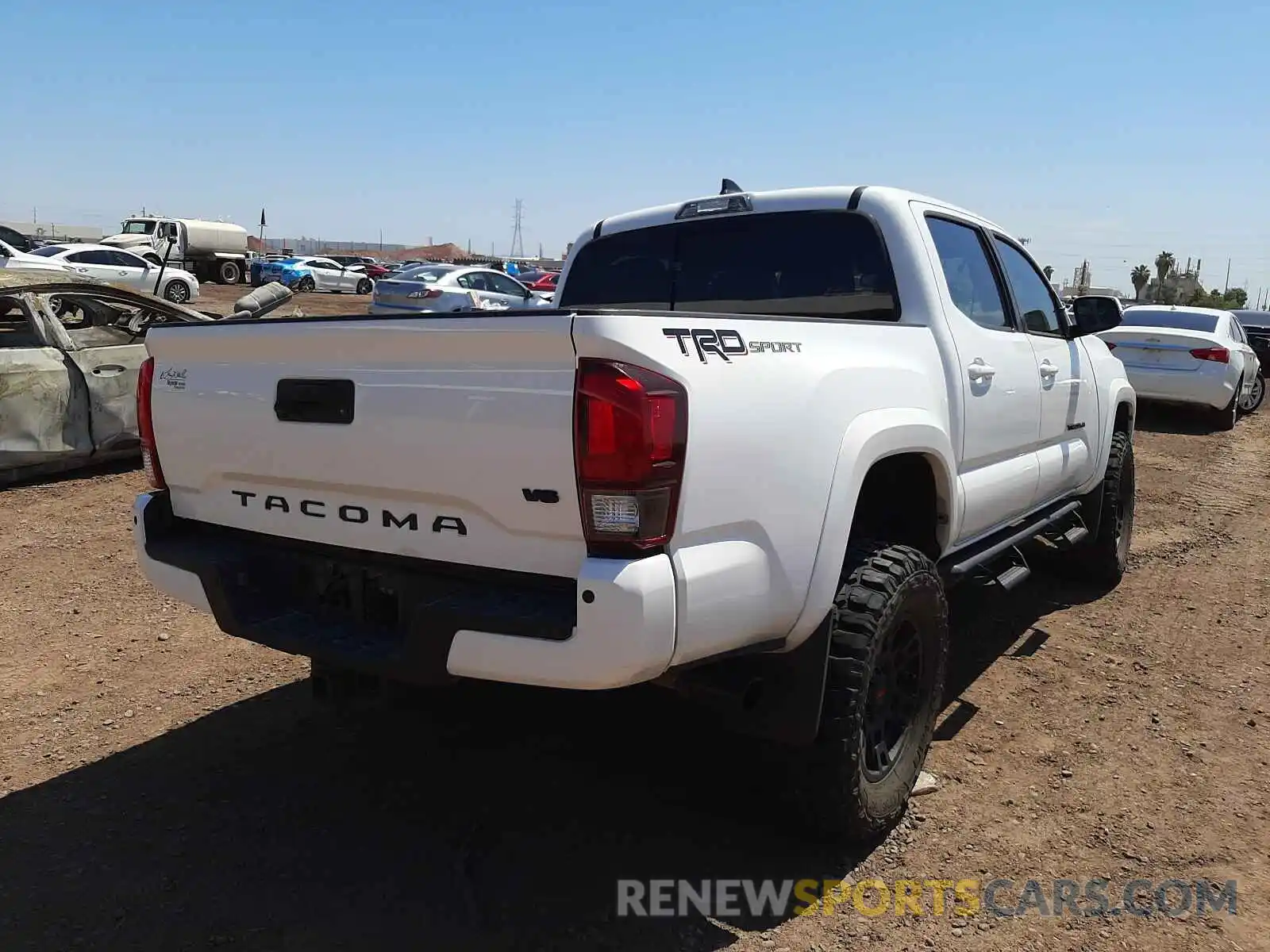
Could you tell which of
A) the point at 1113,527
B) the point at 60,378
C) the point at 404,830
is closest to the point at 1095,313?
the point at 1113,527

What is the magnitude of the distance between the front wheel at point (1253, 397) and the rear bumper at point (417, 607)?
14945mm

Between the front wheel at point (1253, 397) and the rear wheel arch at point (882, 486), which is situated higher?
the rear wheel arch at point (882, 486)

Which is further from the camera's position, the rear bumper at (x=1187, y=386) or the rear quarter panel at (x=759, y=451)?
the rear bumper at (x=1187, y=386)

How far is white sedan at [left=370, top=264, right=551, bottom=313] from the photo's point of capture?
17.8 m

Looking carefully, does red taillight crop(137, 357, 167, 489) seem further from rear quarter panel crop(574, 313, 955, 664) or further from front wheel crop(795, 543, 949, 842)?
front wheel crop(795, 543, 949, 842)

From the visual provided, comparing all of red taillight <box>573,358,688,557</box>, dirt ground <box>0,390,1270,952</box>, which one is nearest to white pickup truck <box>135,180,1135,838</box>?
red taillight <box>573,358,688,557</box>

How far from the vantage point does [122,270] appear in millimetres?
24656

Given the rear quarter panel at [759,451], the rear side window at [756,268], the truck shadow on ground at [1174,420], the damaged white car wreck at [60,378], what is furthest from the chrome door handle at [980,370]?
the truck shadow on ground at [1174,420]

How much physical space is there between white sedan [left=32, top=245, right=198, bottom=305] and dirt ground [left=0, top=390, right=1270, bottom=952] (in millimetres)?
21810

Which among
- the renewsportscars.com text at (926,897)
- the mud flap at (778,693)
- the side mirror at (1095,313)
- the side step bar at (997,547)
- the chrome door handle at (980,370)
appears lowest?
the renewsportscars.com text at (926,897)

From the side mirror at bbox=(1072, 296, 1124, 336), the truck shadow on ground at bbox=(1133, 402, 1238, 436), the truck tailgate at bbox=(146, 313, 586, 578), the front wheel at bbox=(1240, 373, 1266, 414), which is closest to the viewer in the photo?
the truck tailgate at bbox=(146, 313, 586, 578)

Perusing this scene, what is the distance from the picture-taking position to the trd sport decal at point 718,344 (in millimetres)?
2298

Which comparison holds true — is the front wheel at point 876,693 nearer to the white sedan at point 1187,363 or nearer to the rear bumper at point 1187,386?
the rear bumper at point 1187,386

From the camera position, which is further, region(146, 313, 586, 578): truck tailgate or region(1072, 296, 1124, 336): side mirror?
region(1072, 296, 1124, 336): side mirror
